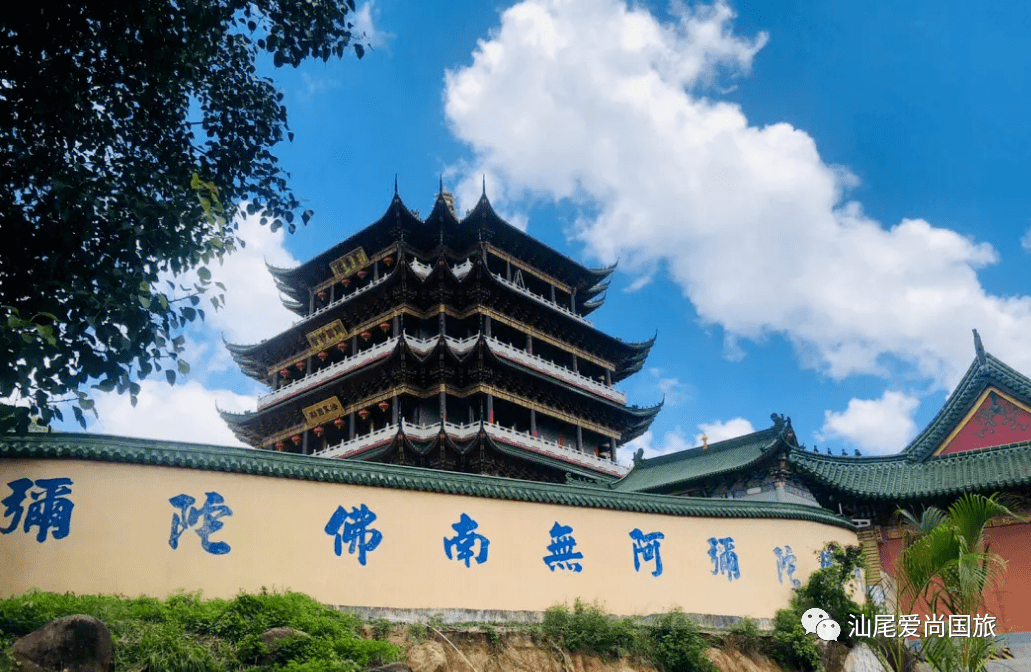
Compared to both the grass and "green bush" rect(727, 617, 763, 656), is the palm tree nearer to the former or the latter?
"green bush" rect(727, 617, 763, 656)

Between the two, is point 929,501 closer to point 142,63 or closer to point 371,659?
point 371,659

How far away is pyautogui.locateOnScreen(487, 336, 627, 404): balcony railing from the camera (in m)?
29.9

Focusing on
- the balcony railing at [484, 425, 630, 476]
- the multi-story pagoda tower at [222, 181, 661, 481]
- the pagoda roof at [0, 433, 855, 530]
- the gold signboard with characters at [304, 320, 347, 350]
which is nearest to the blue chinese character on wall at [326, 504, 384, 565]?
the pagoda roof at [0, 433, 855, 530]

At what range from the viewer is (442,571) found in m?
11.5

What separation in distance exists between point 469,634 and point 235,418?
2422 centimetres

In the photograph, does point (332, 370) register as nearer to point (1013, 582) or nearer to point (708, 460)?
point (708, 460)

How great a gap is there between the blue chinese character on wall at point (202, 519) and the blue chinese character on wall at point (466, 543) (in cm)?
290

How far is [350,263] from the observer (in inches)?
1299

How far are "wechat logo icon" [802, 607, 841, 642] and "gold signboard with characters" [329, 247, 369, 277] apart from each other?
2249 centimetres

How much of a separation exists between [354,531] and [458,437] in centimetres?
1609

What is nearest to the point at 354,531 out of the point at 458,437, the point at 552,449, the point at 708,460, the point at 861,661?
the point at 861,661

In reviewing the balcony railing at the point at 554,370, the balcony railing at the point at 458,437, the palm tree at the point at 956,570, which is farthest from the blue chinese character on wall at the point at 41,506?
the balcony railing at the point at 554,370

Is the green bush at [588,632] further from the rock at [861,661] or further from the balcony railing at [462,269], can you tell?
the balcony railing at [462,269]

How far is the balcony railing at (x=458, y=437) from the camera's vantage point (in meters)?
27.2
